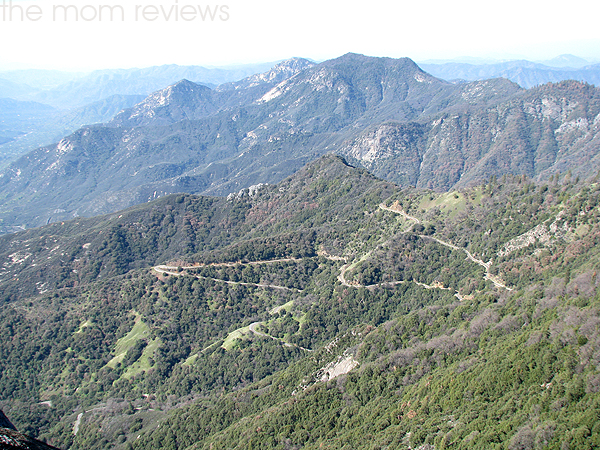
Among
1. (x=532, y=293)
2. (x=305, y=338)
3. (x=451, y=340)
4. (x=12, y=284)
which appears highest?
(x=532, y=293)

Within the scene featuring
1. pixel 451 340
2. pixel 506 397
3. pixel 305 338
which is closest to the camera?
pixel 506 397

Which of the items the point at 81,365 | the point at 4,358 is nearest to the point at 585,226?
the point at 81,365

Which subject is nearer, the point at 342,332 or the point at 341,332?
the point at 342,332

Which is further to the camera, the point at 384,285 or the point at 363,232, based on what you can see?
the point at 363,232

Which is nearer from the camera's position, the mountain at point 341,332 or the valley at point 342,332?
the valley at point 342,332

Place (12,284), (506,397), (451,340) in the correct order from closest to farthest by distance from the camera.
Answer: (506,397) < (451,340) < (12,284)

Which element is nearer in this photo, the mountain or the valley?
the valley

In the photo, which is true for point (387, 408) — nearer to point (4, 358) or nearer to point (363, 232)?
point (363, 232)

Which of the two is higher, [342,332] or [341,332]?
[342,332]
